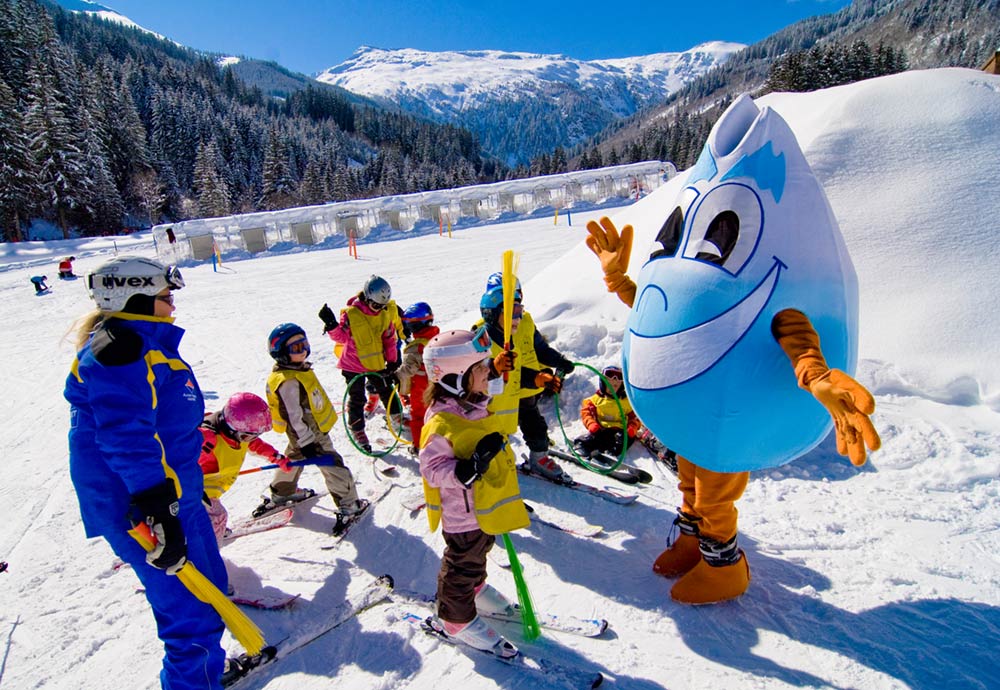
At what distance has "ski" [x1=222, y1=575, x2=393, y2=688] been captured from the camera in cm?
304

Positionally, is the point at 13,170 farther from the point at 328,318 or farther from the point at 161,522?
the point at 161,522

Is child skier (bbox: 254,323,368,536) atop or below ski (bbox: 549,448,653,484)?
atop

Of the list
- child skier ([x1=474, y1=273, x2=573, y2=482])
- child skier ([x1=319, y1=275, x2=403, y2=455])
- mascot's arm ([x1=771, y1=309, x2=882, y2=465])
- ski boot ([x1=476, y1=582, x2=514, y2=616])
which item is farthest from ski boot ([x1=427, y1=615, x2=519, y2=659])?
child skier ([x1=319, y1=275, x2=403, y2=455])

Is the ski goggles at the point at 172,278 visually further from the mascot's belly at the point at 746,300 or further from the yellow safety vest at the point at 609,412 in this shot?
the yellow safety vest at the point at 609,412

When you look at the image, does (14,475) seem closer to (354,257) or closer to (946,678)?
(946,678)

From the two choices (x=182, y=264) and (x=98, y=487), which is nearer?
(x=98, y=487)

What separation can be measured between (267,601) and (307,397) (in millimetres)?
1455

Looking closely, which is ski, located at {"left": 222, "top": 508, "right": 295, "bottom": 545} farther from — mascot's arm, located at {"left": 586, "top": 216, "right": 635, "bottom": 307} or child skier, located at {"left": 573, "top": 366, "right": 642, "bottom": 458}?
mascot's arm, located at {"left": 586, "top": 216, "right": 635, "bottom": 307}

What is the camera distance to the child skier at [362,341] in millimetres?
5676

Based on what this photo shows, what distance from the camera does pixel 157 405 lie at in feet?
8.65

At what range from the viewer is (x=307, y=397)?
422 centimetres

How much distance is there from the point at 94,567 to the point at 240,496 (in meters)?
1.22

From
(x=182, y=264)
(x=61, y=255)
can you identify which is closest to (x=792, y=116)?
(x=182, y=264)

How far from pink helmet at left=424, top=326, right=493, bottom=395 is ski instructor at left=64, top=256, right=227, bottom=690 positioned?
Answer: 1267mm
